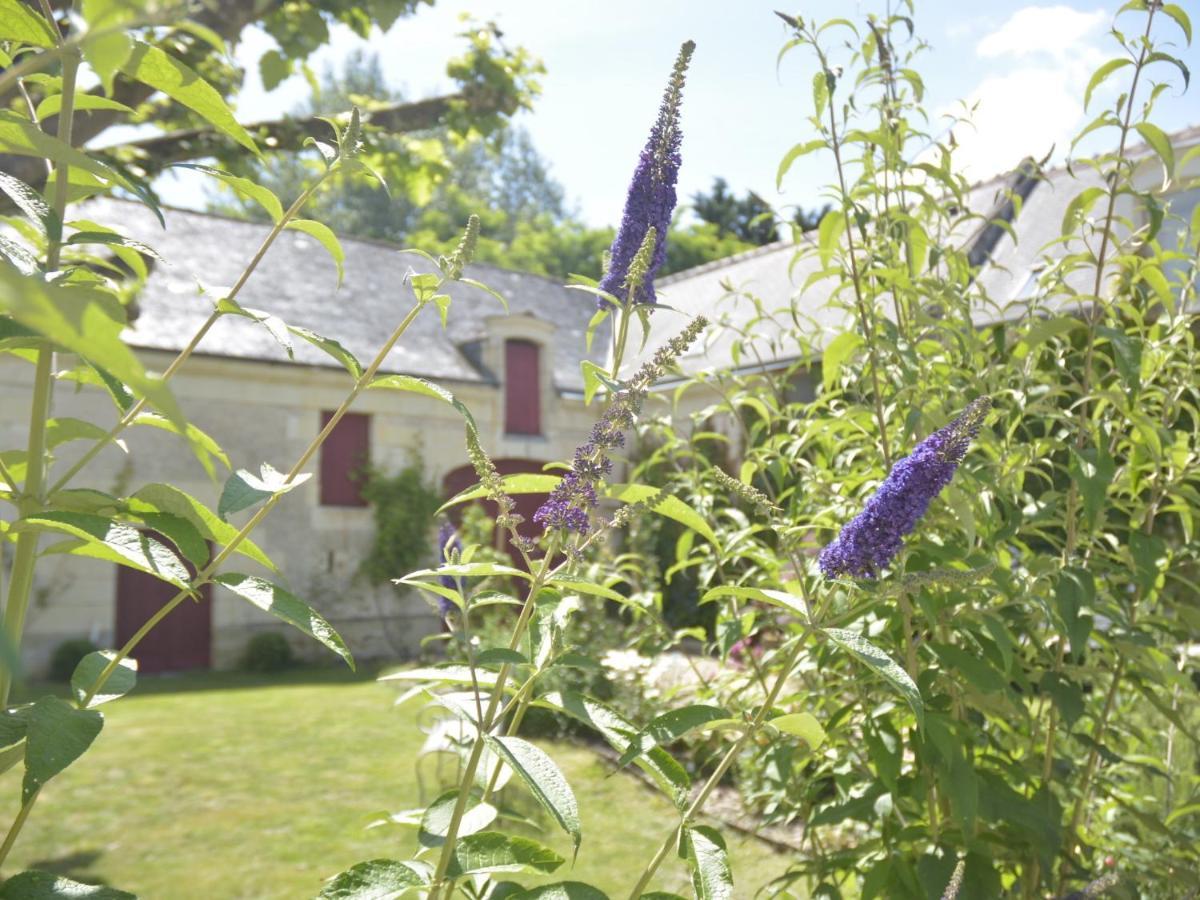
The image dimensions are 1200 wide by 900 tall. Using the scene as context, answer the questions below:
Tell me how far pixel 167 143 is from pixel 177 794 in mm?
3768

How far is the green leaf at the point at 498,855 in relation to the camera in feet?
3.66

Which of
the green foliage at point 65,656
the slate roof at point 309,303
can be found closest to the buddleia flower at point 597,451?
the slate roof at point 309,303

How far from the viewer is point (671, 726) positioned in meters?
1.17

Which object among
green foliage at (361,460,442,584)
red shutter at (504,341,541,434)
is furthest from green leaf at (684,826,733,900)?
red shutter at (504,341,541,434)

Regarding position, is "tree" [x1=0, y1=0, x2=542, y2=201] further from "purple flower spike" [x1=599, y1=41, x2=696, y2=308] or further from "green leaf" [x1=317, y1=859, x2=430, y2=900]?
"green leaf" [x1=317, y1=859, x2=430, y2=900]

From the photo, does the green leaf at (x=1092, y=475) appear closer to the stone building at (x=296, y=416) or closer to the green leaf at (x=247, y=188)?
the green leaf at (x=247, y=188)

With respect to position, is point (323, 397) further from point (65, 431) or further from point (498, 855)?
point (498, 855)

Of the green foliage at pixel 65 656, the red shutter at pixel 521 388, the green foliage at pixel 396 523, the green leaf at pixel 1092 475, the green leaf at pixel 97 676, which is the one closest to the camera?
the green leaf at pixel 97 676

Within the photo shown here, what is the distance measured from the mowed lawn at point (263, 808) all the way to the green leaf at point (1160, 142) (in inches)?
93.5

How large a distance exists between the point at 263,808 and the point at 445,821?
5.09 metres

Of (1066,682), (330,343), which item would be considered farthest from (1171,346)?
(330,343)

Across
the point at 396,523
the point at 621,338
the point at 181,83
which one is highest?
the point at 181,83

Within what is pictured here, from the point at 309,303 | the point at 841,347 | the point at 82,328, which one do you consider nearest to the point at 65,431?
the point at 82,328

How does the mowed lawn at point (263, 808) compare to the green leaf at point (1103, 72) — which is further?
the mowed lawn at point (263, 808)
